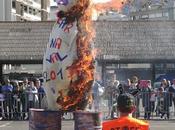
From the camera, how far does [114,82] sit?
2230cm

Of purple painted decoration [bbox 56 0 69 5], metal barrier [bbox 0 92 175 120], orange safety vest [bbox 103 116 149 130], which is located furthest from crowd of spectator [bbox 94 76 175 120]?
orange safety vest [bbox 103 116 149 130]

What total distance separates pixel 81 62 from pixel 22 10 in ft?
306

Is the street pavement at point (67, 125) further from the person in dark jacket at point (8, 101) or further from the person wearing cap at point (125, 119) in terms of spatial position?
the person wearing cap at point (125, 119)

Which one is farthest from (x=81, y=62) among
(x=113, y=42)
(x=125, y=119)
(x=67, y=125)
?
(x=113, y=42)

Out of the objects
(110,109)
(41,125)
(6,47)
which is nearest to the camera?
(41,125)

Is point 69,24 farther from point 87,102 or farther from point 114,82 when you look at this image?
point 114,82

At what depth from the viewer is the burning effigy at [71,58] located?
7137 mm

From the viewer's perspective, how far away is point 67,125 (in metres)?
18.4

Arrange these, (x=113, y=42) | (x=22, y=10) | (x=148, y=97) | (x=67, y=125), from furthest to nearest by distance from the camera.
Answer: (x=22, y=10) < (x=113, y=42) < (x=148, y=97) < (x=67, y=125)

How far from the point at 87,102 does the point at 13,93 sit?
1505 cm

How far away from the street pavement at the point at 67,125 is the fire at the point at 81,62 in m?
10.3

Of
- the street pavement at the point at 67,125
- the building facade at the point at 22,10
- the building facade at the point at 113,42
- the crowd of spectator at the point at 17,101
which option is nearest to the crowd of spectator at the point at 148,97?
the street pavement at the point at 67,125

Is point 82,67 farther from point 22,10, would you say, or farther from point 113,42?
point 22,10

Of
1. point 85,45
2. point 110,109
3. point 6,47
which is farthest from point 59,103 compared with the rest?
point 6,47
